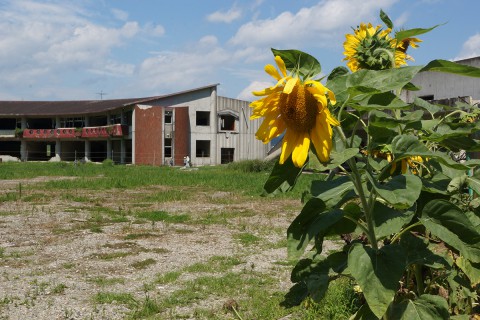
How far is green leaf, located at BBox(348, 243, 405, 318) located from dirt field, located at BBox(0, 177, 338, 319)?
7.29ft

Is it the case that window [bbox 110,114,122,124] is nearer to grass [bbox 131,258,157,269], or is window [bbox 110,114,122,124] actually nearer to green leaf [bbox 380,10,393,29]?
grass [bbox 131,258,157,269]

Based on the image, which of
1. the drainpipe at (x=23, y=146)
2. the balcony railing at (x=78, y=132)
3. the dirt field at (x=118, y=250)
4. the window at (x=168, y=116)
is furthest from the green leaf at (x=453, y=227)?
the drainpipe at (x=23, y=146)

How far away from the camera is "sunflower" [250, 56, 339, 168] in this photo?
96 cm

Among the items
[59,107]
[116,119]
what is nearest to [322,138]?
[116,119]

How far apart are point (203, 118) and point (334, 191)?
30264 mm

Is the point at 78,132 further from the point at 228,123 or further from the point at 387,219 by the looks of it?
the point at 387,219

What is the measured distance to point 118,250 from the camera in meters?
5.37

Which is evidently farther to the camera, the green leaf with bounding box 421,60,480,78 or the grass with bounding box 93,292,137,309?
the grass with bounding box 93,292,137,309

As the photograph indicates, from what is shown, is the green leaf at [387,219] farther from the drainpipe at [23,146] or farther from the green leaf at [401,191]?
the drainpipe at [23,146]

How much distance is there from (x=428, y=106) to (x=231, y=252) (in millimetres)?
3694

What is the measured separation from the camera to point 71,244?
18.4 feet

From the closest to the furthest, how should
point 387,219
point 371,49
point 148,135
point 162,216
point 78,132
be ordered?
point 387,219
point 371,49
point 162,216
point 148,135
point 78,132

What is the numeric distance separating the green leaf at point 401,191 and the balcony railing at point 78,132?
30337 mm

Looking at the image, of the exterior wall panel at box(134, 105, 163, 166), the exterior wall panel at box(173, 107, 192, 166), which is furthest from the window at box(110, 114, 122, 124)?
the exterior wall panel at box(173, 107, 192, 166)
